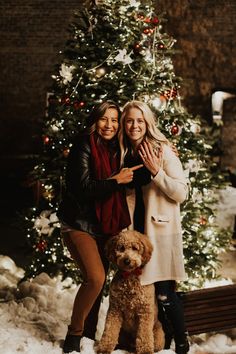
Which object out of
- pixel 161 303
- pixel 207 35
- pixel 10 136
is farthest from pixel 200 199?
pixel 10 136

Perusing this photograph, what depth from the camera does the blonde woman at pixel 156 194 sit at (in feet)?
11.0

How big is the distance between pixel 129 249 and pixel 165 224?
34 centimetres

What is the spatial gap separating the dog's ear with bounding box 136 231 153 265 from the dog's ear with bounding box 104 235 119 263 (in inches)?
6.4

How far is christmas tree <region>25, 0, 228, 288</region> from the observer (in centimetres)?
480

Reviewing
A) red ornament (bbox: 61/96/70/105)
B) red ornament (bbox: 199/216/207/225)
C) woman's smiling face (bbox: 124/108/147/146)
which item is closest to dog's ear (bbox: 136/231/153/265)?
woman's smiling face (bbox: 124/108/147/146)

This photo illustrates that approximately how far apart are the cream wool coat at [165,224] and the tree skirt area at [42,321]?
621mm

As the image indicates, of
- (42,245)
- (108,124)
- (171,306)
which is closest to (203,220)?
(42,245)

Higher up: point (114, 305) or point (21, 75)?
point (21, 75)

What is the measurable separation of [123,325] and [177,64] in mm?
7166

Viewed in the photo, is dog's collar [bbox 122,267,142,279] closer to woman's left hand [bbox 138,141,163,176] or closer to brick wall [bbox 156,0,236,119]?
woman's left hand [bbox 138,141,163,176]

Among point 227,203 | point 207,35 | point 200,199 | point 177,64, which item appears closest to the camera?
point 200,199

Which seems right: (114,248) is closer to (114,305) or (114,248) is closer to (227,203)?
(114,305)

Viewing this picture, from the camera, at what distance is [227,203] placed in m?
8.07

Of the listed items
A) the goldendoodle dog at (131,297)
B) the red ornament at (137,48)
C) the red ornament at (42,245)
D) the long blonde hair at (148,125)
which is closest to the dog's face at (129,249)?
the goldendoodle dog at (131,297)
